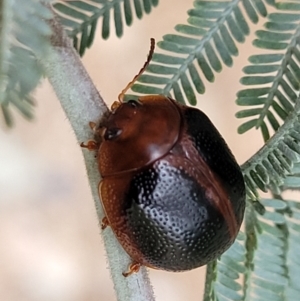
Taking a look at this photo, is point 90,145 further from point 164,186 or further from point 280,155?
point 280,155

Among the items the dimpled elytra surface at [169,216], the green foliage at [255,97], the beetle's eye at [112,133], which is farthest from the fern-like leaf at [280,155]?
the beetle's eye at [112,133]

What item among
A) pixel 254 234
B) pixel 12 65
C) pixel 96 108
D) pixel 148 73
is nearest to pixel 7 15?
pixel 12 65

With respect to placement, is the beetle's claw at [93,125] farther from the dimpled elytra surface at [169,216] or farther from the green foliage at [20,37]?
the green foliage at [20,37]

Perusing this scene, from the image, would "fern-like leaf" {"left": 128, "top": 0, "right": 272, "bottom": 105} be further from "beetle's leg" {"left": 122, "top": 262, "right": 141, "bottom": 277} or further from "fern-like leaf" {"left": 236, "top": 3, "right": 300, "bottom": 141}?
"beetle's leg" {"left": 122, "top": 262, "right": 141, "bottom": 277}

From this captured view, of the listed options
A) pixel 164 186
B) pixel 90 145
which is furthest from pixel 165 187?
pixel 90 145

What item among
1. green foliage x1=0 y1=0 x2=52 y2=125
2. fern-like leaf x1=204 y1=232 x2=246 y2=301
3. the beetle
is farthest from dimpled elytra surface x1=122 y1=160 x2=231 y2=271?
green foliage x1=0 y1=0 x2=52 y2=125

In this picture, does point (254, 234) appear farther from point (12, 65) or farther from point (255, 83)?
point (12, 65)
